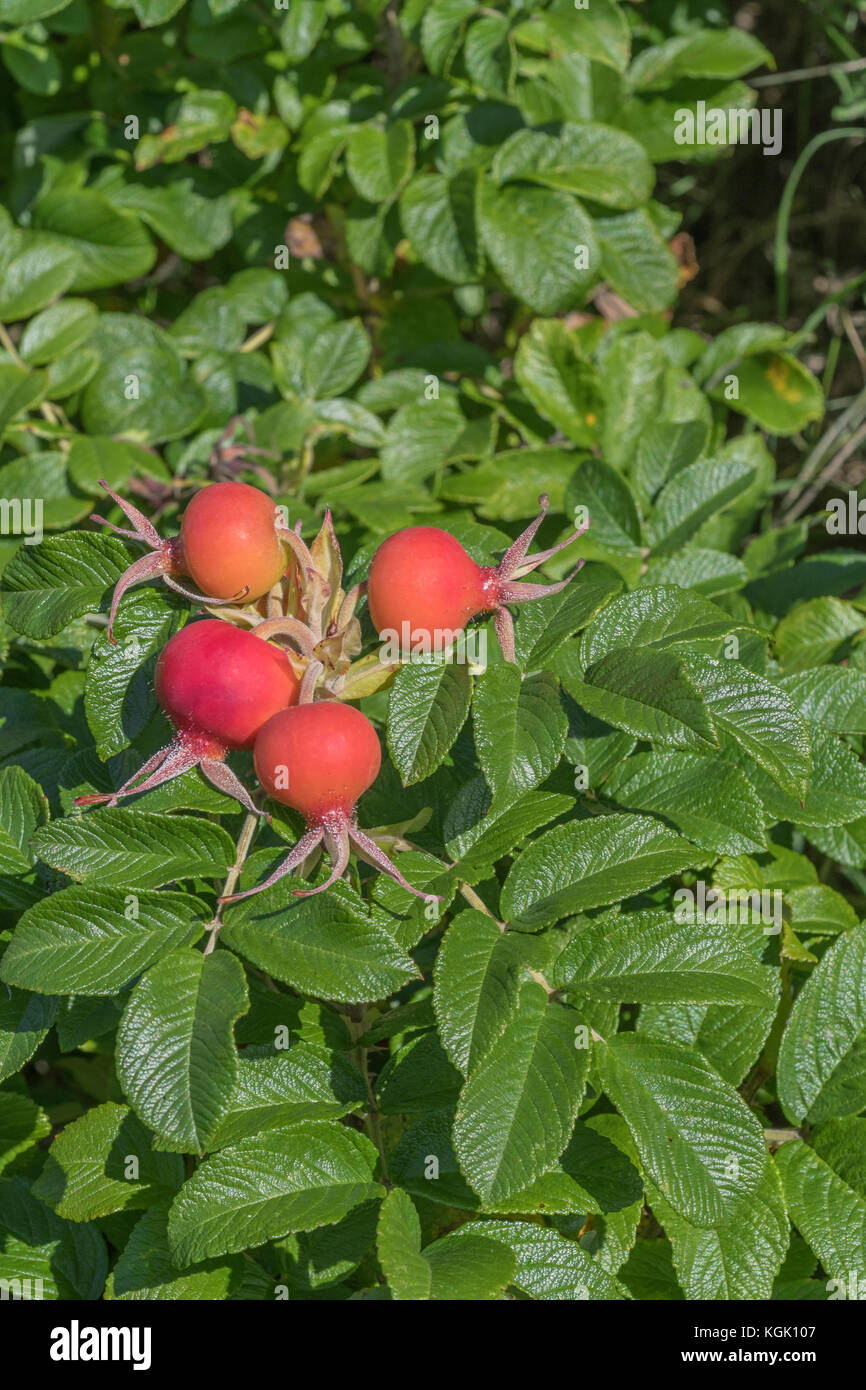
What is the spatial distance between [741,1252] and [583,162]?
201cm

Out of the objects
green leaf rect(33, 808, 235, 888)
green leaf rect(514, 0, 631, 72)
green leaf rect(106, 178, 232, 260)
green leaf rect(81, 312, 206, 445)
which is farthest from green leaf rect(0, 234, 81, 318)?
green leaf rect(33, 808, 235, 888)

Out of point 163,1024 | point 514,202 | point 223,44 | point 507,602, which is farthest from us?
point 223,44

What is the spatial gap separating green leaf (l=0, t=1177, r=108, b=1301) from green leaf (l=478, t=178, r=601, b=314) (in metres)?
1.76

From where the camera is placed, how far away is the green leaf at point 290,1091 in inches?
52.1

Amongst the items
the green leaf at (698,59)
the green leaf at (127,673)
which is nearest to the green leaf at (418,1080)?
the green leaf at (127,673)

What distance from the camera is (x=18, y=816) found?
1473mm

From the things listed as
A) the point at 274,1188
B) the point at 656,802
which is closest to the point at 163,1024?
the point at 274,1188

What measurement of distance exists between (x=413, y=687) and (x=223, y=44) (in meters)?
1.96

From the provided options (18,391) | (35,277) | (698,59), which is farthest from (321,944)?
(698,59)

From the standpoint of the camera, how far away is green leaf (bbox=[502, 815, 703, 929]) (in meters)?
1.34

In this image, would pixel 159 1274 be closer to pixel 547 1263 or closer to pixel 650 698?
pixel 547 1263

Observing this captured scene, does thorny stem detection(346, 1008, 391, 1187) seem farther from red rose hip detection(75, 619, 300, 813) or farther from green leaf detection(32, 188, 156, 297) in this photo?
green leaf detection(32, 188, 156, 297)
